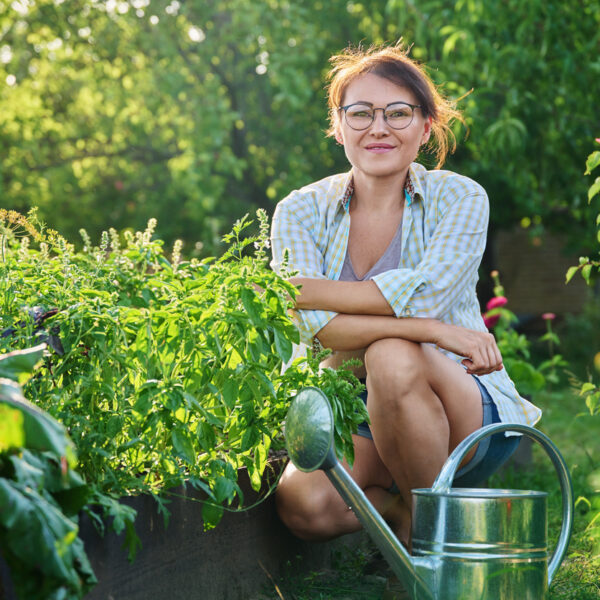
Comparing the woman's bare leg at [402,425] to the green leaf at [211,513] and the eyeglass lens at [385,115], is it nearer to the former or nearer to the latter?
the green leaf at [211,513]

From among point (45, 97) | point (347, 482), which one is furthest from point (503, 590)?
point (45, 97)

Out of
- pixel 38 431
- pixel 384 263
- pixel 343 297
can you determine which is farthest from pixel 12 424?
pixel 384 263

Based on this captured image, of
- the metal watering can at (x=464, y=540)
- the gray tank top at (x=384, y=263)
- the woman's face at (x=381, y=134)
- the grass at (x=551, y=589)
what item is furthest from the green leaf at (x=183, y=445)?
the woman's face at (x=381, y=134)

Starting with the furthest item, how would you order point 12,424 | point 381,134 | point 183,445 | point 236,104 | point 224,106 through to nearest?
point 236,104 → point 224,106 → point 381,134 → point 183,445 → point 12,424

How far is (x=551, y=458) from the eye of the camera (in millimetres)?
1894

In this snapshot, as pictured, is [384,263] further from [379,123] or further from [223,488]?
[223,488]

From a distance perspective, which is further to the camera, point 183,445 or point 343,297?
point 343,297

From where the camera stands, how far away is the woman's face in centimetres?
262

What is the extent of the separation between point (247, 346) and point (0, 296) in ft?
1.89

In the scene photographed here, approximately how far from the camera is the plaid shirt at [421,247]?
2443mm

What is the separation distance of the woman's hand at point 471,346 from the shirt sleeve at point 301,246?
1.01ft

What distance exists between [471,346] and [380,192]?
663mm

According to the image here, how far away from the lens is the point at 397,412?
7.38ft

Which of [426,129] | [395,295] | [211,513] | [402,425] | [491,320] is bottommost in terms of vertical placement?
[211,513]
